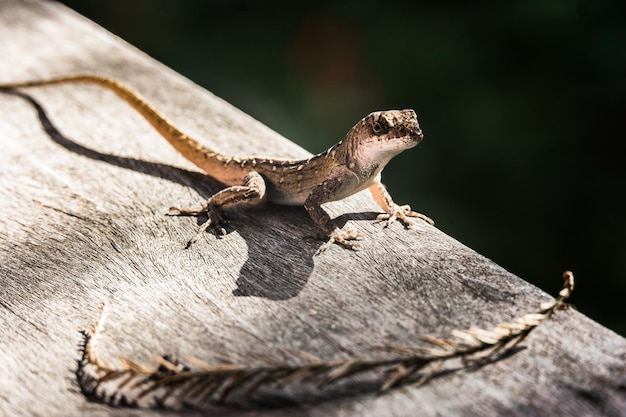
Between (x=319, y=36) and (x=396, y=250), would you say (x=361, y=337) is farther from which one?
(x=319, y=36)

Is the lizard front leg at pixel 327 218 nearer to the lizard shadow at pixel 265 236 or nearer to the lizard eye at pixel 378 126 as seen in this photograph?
the lizard shadow at pixel 265 236

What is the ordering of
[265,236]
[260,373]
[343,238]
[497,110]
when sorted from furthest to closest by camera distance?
[497,110]
[265,236]
[343,238]
[260,373]

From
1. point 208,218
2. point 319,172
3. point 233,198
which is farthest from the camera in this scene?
point 319,172

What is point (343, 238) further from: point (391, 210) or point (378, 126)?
point (378, 126)

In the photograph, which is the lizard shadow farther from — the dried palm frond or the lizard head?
the dried palm frond

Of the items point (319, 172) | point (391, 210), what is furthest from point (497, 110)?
point (391, 210)

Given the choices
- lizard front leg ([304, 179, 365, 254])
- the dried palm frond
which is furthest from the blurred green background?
the dried palm frond
